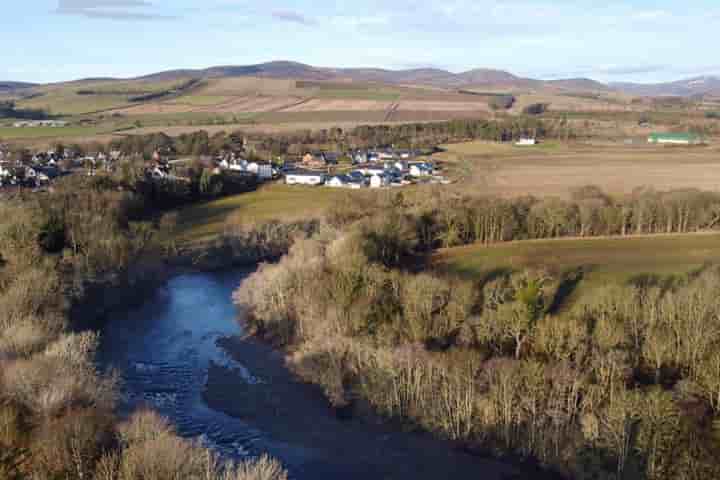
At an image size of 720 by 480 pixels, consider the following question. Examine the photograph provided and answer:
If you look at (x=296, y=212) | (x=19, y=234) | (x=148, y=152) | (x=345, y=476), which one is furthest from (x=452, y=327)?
(x=148, y=152)

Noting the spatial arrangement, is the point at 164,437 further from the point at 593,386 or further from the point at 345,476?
the point at 593,386

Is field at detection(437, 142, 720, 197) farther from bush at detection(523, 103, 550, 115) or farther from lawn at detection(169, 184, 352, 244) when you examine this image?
bush at detection(523, 103, 550, 115)

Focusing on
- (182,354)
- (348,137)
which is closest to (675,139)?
(348,137)

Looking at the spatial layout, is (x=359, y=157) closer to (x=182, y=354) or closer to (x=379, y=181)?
(x=379, y=181)

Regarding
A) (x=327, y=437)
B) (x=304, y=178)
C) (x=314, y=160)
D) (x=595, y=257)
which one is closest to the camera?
(x=327, y=437)

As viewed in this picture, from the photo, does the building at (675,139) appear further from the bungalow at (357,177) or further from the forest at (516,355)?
the forest at (516,355)

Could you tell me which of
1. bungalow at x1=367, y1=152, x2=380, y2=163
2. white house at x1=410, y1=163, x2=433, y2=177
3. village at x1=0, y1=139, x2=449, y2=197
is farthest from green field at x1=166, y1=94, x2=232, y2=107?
white house at x1=410, y1=163, x2=433, y2=177
